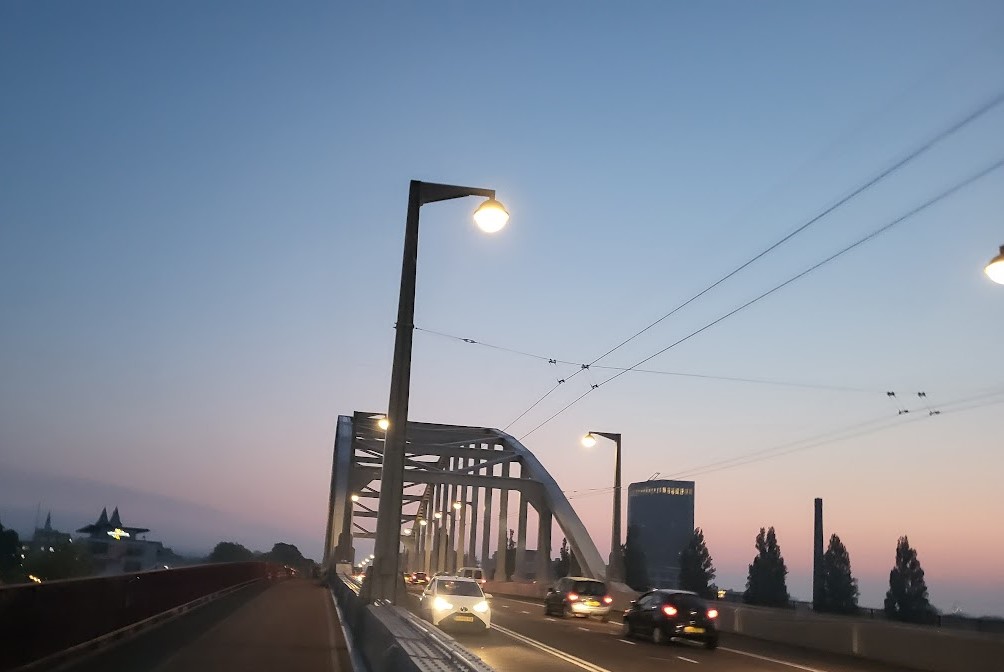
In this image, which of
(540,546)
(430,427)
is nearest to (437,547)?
(430,427)

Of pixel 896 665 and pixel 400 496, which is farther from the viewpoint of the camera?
pixel 896 665

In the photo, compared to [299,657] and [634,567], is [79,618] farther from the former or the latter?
[634,567]

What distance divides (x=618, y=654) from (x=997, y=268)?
13844mm

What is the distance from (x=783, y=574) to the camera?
395 feet

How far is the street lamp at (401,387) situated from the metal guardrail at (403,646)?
0.61m

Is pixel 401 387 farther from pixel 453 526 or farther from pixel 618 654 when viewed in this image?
pixel 453 526

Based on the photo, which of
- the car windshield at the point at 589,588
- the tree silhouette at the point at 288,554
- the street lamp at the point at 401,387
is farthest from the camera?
the tree silhouette at the point at 288,554

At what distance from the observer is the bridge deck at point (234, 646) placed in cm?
1366

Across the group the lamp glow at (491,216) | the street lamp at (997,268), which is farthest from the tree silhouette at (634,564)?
the street lamp at (997,268)

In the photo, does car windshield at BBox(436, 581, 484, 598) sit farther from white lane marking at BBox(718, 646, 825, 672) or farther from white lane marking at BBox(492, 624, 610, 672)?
white lane marking at BBox(718, 646, 825, 672)

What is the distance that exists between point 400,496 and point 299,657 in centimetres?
361

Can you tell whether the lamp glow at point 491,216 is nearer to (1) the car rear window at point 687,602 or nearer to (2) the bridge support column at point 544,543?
(1) the car rear window at point 687,602

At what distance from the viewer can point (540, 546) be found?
70500mm

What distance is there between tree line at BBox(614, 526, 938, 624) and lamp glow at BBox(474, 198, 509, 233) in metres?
79.5
